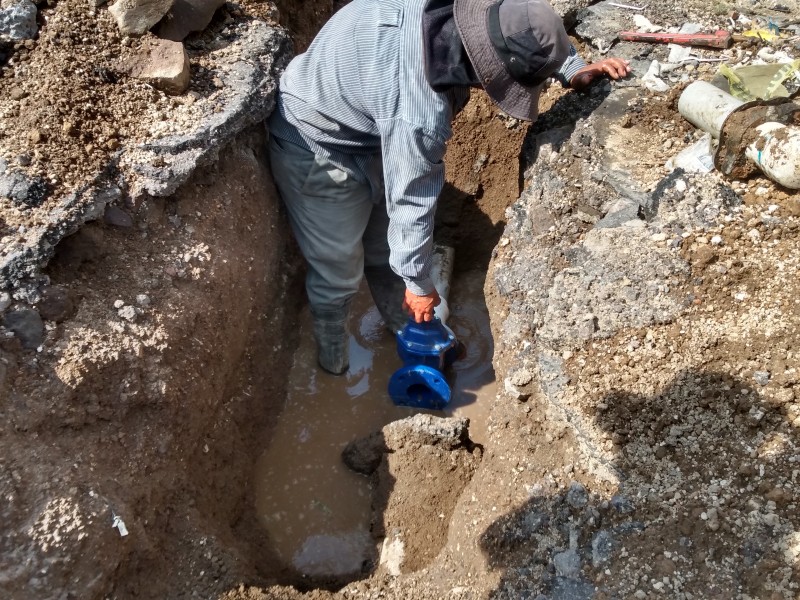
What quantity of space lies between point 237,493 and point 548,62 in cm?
216

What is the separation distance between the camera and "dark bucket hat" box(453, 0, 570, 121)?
79.0 inches

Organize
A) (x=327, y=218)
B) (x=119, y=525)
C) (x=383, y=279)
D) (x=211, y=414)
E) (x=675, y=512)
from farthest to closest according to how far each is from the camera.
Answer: (x=383, y=279)
(x=327, y=218)
(x=211, y=414)
(x=119, y=525)
(x=675, y=512)

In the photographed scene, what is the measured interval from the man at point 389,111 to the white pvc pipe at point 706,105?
41 cm

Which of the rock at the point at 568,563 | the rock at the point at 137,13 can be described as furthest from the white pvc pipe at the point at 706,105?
the rock at the point at 137,13

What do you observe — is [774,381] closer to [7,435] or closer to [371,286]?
[371,286]

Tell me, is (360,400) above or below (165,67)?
below

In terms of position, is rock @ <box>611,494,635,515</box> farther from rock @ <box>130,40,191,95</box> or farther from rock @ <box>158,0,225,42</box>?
rock @ <box>158,0,225,42</box>

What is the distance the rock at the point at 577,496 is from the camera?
2.02 meters

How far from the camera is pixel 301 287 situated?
11.8 ft

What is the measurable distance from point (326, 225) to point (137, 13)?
3.86 feet

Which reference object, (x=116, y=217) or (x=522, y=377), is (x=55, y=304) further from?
(x=522, y=377)

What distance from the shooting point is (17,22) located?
2.49m

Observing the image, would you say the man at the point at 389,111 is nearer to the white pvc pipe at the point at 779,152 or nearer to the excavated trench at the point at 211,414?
the excavated trench at the point at 211,414

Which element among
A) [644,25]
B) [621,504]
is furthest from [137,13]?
[621,504]
